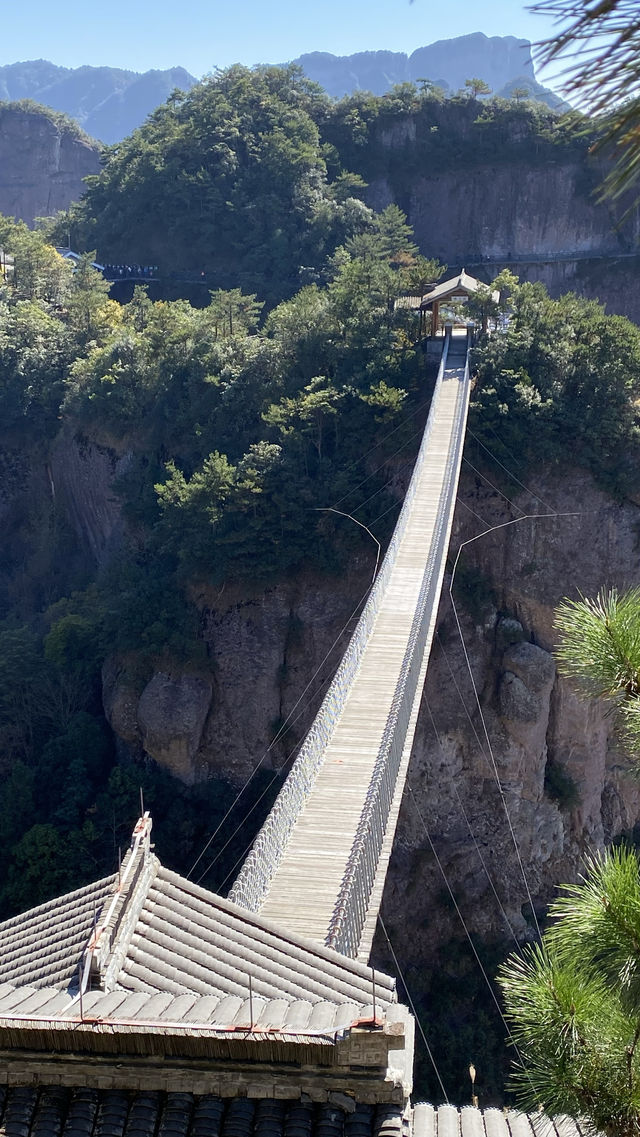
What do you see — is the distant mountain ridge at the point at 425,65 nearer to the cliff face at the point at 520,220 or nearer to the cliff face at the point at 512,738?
the cliff face at the point at 520,220

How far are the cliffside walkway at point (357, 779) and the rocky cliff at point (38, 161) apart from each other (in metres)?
60.2

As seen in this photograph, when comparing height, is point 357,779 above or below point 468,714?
above

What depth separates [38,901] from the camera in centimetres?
1992

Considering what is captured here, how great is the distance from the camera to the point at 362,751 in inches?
475

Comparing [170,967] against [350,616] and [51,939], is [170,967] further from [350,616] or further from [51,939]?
[350,616]

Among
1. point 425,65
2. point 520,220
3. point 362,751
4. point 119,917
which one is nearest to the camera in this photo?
point 119,917

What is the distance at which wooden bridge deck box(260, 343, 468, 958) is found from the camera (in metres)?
9.57

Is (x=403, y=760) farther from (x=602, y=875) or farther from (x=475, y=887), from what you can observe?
(x=475, y=887)

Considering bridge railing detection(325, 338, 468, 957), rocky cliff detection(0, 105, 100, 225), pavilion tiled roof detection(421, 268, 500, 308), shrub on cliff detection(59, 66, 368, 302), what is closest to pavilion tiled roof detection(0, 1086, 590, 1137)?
bridge railing detection(325, 338, 468, 957)

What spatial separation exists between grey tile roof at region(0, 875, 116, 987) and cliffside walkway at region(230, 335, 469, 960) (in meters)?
1.90

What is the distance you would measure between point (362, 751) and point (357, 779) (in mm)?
679

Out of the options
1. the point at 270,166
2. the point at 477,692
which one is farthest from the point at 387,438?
the point at 270,166

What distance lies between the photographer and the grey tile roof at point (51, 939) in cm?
645

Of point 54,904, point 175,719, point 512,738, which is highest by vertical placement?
point 54,904
